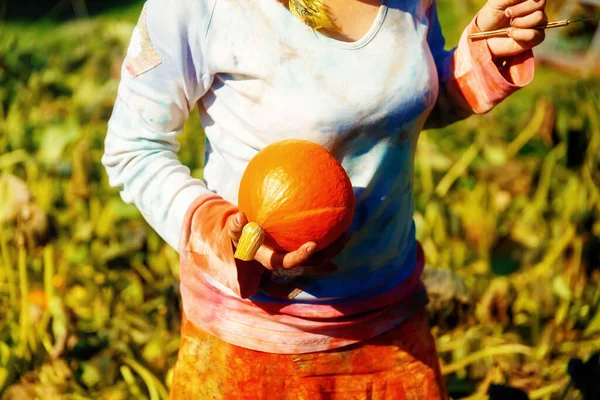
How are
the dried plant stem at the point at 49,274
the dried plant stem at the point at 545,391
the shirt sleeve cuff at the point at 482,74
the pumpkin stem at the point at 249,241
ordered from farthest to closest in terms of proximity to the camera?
the dried plant stem at the point at 49,274 < the dried plant stem at the point at 545,391 < the shirt sleeve cuff at the point at 482,74 < the pumpkin stem at the point at 249,241

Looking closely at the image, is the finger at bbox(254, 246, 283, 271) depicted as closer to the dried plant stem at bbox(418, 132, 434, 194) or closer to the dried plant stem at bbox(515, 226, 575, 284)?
the dried plant stem at bbox(515, 226, 575, 284)

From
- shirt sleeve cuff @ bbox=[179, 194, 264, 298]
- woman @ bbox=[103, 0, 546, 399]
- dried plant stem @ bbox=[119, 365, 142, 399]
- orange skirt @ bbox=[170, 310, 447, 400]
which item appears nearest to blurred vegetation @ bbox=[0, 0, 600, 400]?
dried plant stem @ bbox=[119, 365, 142, 399]

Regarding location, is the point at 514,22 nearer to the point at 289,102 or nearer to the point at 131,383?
the point at 289,102

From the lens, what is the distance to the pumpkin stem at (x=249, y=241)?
1.10 metres

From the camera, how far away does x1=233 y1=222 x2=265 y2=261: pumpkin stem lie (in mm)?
1099

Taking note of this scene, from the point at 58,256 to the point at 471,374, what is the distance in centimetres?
129

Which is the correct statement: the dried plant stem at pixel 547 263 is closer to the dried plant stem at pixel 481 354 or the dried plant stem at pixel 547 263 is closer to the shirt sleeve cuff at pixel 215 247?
the dried plant stem at pixel 481 354

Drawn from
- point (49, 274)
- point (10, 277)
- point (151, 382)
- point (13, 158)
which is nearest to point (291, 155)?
point (151, 382)

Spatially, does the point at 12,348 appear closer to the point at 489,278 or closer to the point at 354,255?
the point at 354,255

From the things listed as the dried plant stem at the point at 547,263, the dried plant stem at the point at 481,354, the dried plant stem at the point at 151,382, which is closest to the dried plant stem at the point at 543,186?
the dried plant stem at the point at 547,263

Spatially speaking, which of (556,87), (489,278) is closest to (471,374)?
(489,278)

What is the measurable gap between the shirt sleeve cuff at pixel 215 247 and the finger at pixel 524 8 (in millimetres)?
506

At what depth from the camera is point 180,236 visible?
4.13 ft

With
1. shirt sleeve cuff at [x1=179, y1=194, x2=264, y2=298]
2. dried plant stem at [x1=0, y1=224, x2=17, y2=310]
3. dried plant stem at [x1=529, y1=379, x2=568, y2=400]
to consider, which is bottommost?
dried plant stem at [x1=0, y1=224, x2=17, y2=310]
